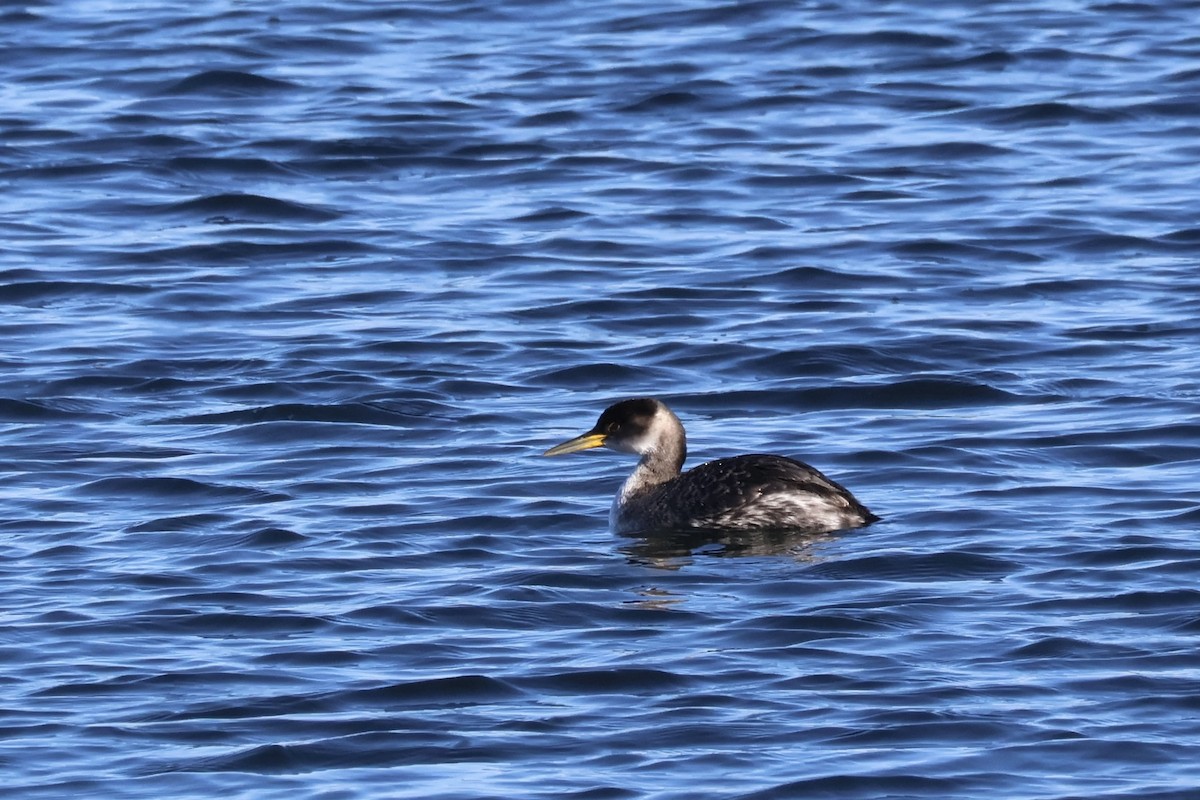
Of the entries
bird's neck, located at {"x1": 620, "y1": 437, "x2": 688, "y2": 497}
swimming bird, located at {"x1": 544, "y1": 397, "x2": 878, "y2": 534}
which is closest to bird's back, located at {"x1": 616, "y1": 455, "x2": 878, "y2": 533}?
swimming bird, located at {"x1": 544, "y1": 397, "x2": 878, "y2": 534}

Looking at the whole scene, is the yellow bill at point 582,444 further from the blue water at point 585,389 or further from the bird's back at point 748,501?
the bird's back at point 748,501

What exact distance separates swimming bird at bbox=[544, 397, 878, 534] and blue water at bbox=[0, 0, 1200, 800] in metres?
0.18

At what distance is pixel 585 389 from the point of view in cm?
1530

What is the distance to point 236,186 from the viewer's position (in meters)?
21.0

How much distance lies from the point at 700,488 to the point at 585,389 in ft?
9.06

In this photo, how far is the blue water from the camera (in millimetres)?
9320

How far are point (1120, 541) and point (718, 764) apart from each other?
3529 mm

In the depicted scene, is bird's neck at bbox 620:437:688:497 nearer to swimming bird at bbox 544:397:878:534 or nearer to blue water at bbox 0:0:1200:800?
swimming bird at bbox 544:397:878:534

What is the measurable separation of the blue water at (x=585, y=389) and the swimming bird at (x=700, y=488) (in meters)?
0.18

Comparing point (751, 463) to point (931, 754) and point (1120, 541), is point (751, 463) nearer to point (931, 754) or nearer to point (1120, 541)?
point (1120, 541)

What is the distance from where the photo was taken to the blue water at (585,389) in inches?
367

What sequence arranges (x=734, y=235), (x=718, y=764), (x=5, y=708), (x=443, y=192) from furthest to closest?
(x=443, y=192) < (x=734, y=235) < (x=5, y=708) < (x=718, y=764)

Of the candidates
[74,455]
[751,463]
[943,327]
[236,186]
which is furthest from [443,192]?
[751,463]

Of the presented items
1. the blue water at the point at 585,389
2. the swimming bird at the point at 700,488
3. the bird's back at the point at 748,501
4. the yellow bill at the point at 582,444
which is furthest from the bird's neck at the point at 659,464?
the blue water at the point at 585,389
